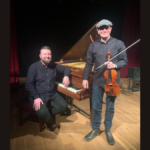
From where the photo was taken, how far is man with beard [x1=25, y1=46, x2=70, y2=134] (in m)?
1.96

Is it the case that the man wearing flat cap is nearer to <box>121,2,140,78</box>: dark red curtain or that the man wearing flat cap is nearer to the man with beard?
the man with beard

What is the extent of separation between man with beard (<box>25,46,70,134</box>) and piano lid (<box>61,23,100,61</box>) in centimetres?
53

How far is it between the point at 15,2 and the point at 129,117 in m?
3.85

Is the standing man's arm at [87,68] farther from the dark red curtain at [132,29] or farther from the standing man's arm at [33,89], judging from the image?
the dark red curtain at [132,29]

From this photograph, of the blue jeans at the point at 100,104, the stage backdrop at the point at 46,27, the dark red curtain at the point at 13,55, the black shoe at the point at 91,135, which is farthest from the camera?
the stage backdrop at the point at 46,27

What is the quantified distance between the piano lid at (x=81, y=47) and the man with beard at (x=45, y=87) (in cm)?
53

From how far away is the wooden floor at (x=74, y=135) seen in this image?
5.93 ft

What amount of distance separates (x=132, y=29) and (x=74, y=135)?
4699mm

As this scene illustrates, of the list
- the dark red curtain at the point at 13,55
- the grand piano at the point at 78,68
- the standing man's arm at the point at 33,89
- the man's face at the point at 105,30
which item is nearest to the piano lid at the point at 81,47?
the grand piano at the point at 78,68

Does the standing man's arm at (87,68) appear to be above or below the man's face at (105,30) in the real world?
below

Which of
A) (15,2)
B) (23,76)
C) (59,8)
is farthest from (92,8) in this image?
(23,76)

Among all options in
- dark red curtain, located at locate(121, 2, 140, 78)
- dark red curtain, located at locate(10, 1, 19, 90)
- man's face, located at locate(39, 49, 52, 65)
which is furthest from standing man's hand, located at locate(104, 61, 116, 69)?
dark red curtain, located at locate(121, 2, 140, 78)

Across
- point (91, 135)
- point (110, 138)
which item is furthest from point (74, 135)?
point (110, 138)

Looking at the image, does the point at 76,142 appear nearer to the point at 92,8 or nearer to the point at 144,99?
the point at 144,99
